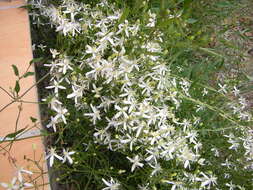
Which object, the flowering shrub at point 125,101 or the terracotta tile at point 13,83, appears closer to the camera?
the flowering shrub at point 125,101

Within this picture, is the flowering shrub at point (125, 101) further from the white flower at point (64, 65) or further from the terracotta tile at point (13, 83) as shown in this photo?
the terracotta tile at point (13, 83)

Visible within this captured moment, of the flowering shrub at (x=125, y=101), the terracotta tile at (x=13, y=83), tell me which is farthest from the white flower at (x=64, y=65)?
the terracotta tile at (x=13, y=83)

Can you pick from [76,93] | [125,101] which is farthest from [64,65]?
[125,101]

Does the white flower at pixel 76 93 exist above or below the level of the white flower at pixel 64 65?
below

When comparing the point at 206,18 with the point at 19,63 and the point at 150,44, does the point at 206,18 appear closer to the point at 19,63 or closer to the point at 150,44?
the point at 150,44

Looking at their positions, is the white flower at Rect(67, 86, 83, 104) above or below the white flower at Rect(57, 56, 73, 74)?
below

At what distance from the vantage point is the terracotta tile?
58.9 inches

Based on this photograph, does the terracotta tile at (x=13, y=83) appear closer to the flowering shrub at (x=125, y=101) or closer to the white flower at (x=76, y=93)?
the flowering shrub at (x=125, y=101)

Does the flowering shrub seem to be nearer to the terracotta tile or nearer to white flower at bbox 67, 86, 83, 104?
white flower at bbox 67, 86, 83, 104

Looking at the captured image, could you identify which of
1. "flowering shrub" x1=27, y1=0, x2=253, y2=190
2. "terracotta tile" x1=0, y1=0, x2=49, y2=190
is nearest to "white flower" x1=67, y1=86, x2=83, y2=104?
"flowering shrub" x1=27, y1=0, x2=253, y2=190

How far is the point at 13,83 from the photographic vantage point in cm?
160

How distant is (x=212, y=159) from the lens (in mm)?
1847

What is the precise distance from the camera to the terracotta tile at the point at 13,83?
1.50 metres

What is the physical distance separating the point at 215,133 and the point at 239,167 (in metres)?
0.23
